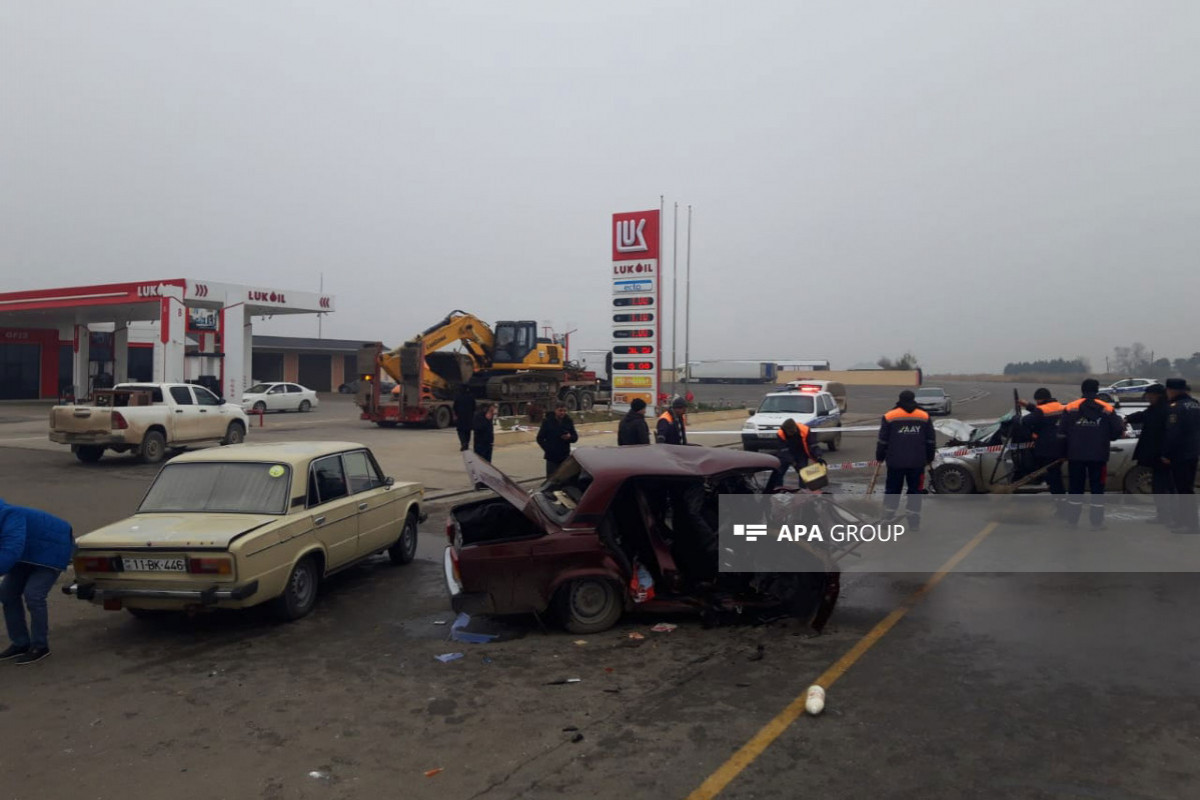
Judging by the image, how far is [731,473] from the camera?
22.9 ft

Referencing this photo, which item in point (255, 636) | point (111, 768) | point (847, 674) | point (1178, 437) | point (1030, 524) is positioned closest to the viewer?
point (111, 768)

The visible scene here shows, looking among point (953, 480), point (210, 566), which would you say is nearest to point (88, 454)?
point (210, 566)

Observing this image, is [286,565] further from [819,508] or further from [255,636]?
[819,508]

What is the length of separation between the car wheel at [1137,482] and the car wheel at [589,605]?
9.59m

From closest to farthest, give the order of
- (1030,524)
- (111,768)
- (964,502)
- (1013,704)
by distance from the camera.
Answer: (111,768), (1013,704), (1030,524), (964,502)

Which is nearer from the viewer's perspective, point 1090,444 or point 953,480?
point 1090,444

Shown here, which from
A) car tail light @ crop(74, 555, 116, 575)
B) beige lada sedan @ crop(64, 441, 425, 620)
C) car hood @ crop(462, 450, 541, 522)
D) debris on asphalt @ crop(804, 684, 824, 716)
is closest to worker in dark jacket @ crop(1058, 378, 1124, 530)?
debris on asphalt @ crop(804, 684, 824, 716)

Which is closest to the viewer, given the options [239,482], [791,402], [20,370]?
[239,482]

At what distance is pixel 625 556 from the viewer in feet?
22.6

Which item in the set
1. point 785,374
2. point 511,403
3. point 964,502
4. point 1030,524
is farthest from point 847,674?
point 785,374

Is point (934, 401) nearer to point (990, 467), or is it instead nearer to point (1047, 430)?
point (990, 467)

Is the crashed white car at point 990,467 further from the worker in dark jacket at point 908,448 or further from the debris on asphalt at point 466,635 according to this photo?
the debris on asphalt at point 466,635

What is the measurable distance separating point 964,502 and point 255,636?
396 inches

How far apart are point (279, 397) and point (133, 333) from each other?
14081mm
